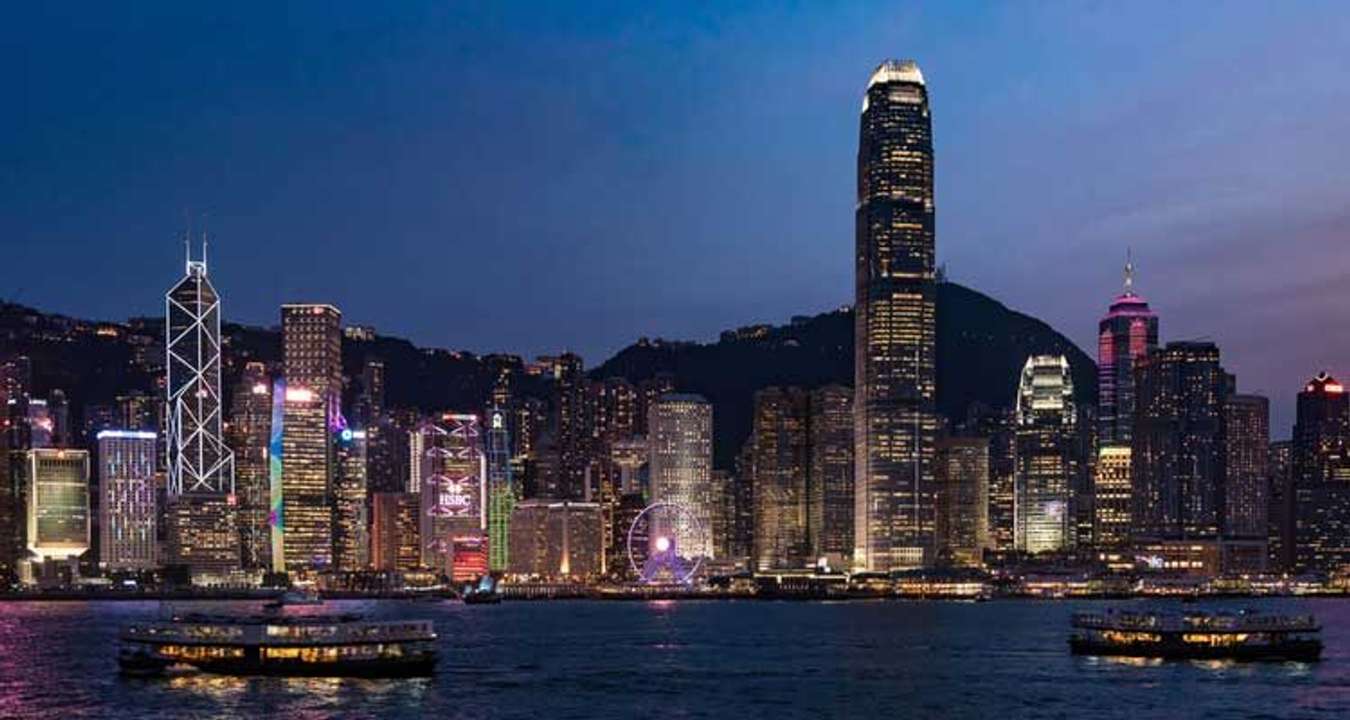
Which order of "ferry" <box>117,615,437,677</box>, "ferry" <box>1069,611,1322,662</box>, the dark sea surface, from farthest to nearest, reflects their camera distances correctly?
"ferry" <box>1069,611,1322,662</box>
"ferry" <box>117,615,437,677</box>
the dark sea surface

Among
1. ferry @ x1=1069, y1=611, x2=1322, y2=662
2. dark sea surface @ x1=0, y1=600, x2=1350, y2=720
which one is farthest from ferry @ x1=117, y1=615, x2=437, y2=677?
ferry @ x1=1069, y1=611, x2=1322, y2=662

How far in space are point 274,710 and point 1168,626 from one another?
Answer: 62.7m

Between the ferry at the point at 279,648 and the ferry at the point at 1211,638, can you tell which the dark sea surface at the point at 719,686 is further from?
the ferry at the point at 1211,638

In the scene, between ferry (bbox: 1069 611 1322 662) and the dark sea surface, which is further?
ferry (bbox: 1069 611 1322 662)

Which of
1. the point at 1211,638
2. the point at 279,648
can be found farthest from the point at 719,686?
the point at 1211,638

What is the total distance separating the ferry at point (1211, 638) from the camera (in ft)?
414

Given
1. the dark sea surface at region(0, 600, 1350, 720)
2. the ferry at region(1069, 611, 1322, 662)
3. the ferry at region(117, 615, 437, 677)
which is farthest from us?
the ferry at region(1069, 611, 1322, 662)

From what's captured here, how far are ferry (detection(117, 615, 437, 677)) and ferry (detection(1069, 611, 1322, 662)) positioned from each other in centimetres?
4742

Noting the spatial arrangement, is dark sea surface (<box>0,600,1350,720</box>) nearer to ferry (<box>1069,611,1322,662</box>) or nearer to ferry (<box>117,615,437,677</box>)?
ferry (<box>117,615,437,677</box>)

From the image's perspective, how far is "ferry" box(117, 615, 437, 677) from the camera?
107875 mm

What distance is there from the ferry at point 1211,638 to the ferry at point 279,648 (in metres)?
47.4

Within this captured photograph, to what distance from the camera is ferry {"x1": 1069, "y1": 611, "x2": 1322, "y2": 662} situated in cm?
12619

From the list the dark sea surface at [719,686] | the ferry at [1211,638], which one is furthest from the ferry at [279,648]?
the ferry at [1211,638]

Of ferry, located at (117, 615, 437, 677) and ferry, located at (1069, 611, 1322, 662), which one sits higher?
ferry, located at (117, 615, 437, 677)
